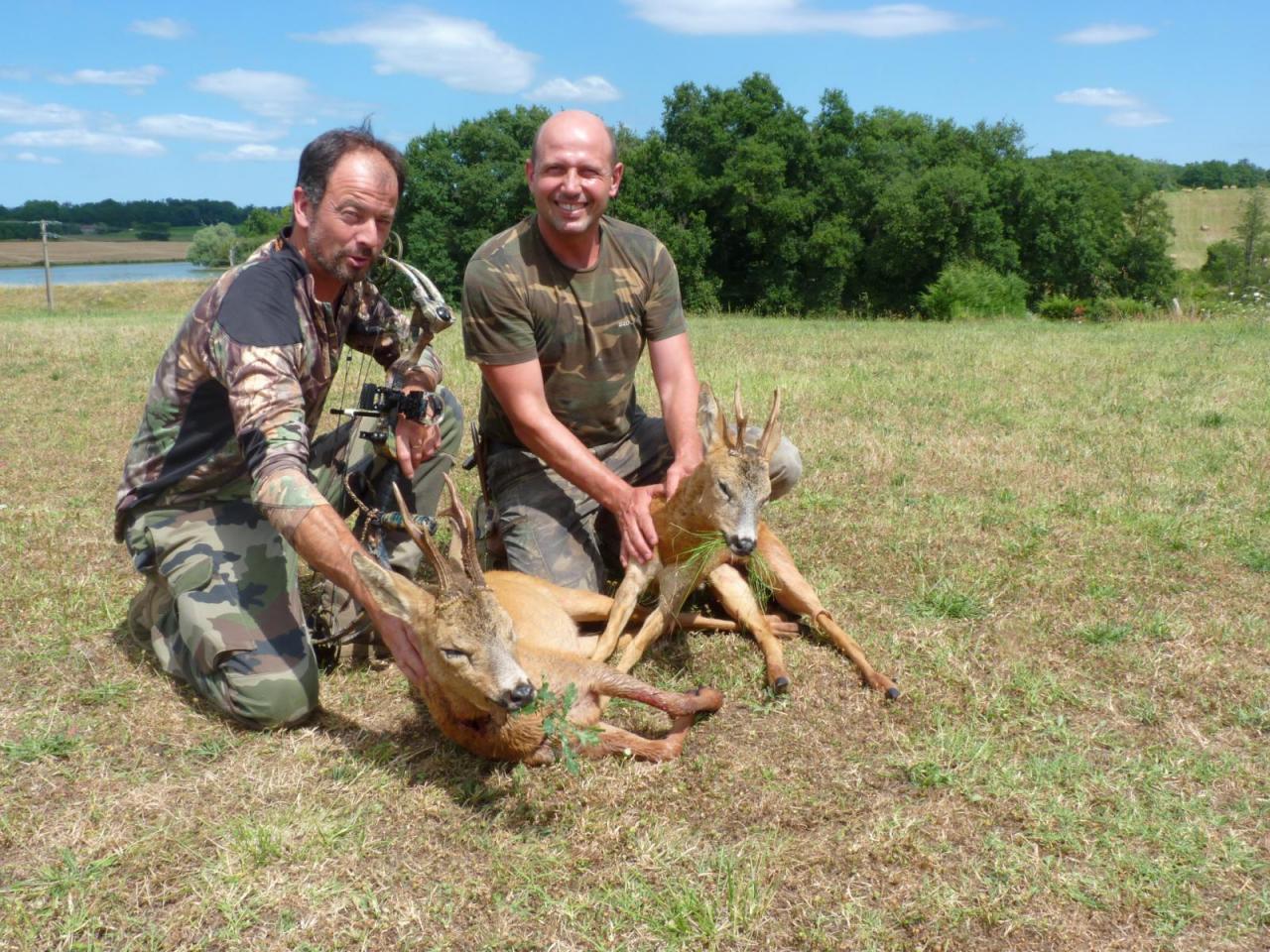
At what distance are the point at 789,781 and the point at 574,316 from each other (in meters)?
2.80

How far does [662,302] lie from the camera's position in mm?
6059

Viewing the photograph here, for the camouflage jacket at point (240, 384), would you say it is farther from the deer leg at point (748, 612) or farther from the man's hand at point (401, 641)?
the deer leg at point (748, 612)

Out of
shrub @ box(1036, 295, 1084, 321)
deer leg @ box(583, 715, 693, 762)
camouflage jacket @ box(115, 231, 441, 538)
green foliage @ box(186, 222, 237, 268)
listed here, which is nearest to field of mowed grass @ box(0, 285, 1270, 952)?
deer leg @ box(583, 715, 693, 762)

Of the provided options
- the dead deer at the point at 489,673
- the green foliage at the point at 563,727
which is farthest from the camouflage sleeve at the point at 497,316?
the green foliage at the point at 563,727

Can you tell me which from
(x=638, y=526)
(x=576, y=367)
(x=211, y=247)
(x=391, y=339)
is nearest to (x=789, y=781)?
(x=638, y=526)

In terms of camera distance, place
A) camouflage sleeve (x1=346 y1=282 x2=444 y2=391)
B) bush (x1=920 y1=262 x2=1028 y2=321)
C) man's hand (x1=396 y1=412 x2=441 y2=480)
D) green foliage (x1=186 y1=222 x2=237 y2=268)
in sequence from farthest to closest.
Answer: green foliage (x1=186 y1=222 x2=237 y2=268), bush (x1=920 y1=262 x2=1028 y2=321), camouflage sleeve (x1=346 y1=282 x2=444 y2=391), man's hand (x1=396 y1=412 x2=441 y2=480)

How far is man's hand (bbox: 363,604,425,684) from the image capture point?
3945 millimetres

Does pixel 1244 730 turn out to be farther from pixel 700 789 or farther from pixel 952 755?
pixel 700 789

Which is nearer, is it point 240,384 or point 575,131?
point 240,384

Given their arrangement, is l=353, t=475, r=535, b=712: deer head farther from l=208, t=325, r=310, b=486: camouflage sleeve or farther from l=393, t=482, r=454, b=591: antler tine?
l=208, t=325, r=310, b=486: camouflage sleeve

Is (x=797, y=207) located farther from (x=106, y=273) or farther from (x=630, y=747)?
(x=630, y=747)

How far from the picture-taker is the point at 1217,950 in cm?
317

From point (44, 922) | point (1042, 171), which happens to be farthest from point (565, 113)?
point (1042, 171)

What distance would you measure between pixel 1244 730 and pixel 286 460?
13.2 feet
